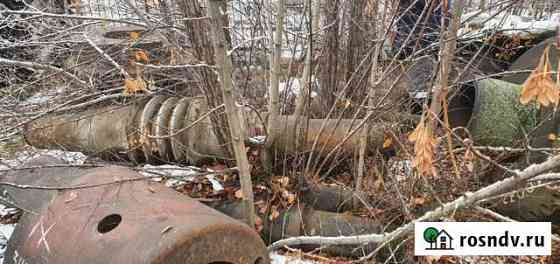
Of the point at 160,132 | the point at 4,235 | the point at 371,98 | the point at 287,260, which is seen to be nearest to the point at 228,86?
the point at 371,98

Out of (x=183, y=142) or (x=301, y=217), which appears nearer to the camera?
(x=301, y=217)

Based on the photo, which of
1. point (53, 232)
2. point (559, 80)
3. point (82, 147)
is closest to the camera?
point (559, 80)

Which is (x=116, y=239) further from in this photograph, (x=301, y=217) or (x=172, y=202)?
(x=301, y=217)

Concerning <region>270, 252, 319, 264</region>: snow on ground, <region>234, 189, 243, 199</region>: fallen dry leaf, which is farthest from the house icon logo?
<region>234, 189, 243, 199</region>: fallen dry leaf

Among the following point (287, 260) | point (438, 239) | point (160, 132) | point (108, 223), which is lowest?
point (287, 260)

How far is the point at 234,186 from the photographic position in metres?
3.18

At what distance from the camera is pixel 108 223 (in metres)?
2.10

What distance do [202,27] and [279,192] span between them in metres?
1.29

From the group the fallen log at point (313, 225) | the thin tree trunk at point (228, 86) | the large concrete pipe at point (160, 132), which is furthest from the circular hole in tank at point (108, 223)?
the fallen log at point (313, 225)

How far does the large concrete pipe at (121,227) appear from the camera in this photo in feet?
5.93

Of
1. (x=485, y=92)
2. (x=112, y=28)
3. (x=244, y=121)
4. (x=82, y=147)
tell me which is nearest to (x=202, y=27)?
(x=244, y=121)
